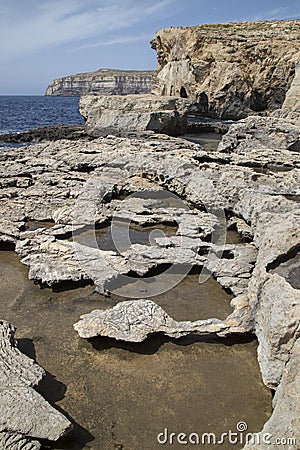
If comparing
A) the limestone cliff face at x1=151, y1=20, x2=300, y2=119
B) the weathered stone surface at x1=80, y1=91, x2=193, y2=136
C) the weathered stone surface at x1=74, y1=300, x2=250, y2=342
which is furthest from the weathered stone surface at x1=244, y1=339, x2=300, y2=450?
the limestone cliff face at x1=151, y1=20, x2=300, y2=119

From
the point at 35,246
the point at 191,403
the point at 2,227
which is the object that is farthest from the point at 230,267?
the point at 2,227

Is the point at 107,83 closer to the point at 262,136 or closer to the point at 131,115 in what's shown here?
the point at 131,115

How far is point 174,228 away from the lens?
8672 millimetres

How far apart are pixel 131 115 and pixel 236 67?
810 inches

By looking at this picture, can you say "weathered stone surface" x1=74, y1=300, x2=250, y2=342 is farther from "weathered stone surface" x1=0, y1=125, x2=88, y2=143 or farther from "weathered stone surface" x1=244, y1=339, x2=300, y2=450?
"weathered stone surface" x1=0, y1=125, x2=88, y2=143

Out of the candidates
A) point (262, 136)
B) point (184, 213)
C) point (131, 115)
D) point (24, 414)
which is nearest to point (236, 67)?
point (131, 115)

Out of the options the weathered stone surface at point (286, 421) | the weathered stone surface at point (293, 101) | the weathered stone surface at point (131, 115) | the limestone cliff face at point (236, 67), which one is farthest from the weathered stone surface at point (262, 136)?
the limestone cliff face at point (236, 67)

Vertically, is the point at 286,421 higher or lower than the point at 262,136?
lower

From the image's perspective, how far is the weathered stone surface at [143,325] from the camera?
15.7ft

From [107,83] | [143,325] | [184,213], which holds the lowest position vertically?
[143,325]

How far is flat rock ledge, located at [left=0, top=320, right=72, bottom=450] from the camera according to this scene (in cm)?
326

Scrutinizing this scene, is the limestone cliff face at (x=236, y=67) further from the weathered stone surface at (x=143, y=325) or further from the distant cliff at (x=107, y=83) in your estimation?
the distant cliff at (x=107, y=83)

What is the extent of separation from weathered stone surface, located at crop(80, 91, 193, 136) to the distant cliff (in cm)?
10365

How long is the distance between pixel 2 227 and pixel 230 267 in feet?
16.4
